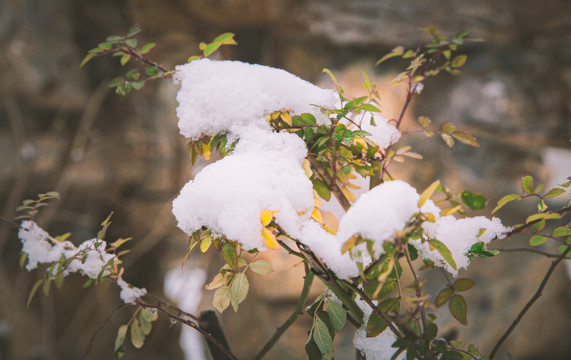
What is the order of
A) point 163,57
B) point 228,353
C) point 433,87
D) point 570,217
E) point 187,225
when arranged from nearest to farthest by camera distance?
point 187,225, point 228,353, point 570,217, point 433,87, point 163,57

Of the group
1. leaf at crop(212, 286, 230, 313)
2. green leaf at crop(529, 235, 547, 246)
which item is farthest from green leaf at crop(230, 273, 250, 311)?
green leaf at crop(529, 235, 547, 246)

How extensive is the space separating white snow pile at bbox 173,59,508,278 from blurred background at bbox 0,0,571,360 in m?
1.18

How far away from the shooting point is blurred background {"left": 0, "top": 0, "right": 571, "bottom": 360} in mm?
1584

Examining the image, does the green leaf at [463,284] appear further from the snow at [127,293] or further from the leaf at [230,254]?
the snow at [127,293]

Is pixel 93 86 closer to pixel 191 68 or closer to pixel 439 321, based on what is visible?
pixel 191 68

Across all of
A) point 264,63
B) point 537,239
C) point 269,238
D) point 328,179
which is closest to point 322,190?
point 328,179

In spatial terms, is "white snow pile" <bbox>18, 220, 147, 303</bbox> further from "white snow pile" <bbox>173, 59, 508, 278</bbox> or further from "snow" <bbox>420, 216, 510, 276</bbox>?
"snow" <bbox>420, 216, 510, 276</bbox>

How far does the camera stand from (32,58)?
172 cm

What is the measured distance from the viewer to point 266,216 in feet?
1.27

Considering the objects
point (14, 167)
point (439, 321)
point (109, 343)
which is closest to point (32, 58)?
point (14, 167)

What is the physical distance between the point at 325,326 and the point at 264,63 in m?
1.56

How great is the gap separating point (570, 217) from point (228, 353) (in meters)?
1.51

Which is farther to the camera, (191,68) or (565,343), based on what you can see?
(565,343)

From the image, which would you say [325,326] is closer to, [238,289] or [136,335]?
[238,289]
